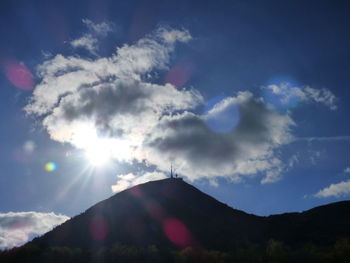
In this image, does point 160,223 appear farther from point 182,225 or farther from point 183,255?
point 183,255

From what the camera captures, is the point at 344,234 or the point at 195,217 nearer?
the point at 344,234

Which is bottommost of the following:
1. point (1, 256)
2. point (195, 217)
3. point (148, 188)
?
point (1, 256)

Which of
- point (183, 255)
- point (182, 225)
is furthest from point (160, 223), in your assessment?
point (183, 255)

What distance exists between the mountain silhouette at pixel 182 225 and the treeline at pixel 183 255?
13.2 meters

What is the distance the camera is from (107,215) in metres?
121

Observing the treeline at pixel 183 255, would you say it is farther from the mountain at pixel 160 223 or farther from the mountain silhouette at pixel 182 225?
the mountain at pixel 160 223

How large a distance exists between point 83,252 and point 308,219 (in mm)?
62594

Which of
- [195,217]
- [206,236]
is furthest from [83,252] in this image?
[195,217]

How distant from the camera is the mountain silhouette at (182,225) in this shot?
99938 millimetres

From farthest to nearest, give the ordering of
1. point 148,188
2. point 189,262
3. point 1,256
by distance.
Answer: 1. point 148,188
2. point 1,256
3. point 189,262

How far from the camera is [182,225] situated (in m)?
114

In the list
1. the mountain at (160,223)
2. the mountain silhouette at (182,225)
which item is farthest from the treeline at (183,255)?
the mountain at (160,223)

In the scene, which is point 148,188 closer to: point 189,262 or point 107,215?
point 107,215

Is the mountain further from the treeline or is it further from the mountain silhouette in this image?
the treeline
